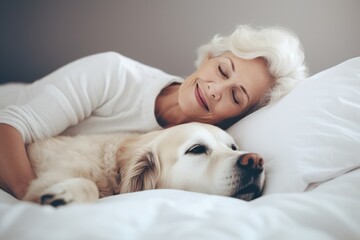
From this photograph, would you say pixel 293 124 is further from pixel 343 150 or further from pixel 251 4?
pixel 251 4

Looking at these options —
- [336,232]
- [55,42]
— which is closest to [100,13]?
[55,42]

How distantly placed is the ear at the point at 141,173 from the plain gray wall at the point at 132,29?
1.37 m

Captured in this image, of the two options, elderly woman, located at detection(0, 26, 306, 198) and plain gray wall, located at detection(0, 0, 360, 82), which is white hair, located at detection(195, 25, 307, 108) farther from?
plain gray wall, located at detection(0, 0, 360, 82)

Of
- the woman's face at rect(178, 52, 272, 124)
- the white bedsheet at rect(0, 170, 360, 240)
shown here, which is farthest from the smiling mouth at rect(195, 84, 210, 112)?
the white bedsheet at rect(0, 170, 360, 240)

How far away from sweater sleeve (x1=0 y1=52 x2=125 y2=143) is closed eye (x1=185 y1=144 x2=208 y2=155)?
0.57 meters

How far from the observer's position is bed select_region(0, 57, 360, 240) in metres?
0.61

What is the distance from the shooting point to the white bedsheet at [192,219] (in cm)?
58

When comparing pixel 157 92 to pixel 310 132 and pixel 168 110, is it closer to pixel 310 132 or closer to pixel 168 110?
pixel 168 110

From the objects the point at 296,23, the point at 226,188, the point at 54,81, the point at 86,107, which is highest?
the point at 296,23

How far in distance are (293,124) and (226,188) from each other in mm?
328

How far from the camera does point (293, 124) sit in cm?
116

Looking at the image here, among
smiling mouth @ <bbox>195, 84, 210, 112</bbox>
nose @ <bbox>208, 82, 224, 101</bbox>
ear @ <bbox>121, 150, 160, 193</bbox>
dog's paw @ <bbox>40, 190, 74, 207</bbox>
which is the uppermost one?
nose @ <bbox>208, 82, 224, 101</bbox>

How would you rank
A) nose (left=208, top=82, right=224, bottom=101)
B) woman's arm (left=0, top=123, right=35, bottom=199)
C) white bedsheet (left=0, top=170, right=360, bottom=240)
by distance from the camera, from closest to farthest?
white bedsheet (left=0, top=170, right=360, bottom=240) → woman's arm (left=0, top=123, right=35, bottom=199) → nose (left=208, top=82, right=224, bottom=101)

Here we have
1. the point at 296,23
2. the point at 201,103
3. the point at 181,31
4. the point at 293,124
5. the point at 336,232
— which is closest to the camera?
the point at 336,232
